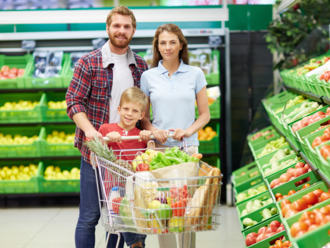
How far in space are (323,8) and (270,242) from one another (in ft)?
8.80

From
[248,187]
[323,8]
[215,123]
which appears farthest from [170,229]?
[215,123]

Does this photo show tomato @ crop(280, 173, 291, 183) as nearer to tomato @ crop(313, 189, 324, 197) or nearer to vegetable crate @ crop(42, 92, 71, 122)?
tomato @ crop(313, 189, 324, 197)

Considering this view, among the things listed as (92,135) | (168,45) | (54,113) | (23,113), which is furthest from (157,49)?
(23,113)

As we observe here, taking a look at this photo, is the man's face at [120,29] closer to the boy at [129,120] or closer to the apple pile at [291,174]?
the boy at [129,120]

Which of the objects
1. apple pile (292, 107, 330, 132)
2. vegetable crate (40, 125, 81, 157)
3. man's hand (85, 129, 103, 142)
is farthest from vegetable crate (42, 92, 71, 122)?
apple pile (292, 107, 330, 132)

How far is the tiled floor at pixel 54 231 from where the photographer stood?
155 inches

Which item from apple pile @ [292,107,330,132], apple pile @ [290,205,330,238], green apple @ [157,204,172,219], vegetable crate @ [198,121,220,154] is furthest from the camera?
vegetable crate @ [198,121,220,154]

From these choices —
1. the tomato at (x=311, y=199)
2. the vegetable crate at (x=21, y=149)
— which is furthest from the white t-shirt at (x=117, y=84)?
the vegetable crate at (x=21, y=149)

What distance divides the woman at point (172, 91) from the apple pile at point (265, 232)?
659mm

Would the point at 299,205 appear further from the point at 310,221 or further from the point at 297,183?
the point at 297,183

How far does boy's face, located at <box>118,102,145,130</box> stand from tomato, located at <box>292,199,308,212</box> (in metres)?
1.07

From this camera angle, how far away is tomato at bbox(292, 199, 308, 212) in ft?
7.01

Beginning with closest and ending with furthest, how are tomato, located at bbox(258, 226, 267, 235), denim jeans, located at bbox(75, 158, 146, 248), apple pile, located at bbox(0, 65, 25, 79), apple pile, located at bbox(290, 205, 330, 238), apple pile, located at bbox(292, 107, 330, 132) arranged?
apple pile, located at bbox(290, 205, 330, 238) → apple pile, located at bbox(292, 107, 330, 132) → denim jeans, located at bbox(75, 158, 146, 248) → tomato, located at bbox(258, 226, 267, 235) → apple pile, located at bbox(0, 65, 25, 79)

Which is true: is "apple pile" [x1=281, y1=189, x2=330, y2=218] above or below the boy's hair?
below
